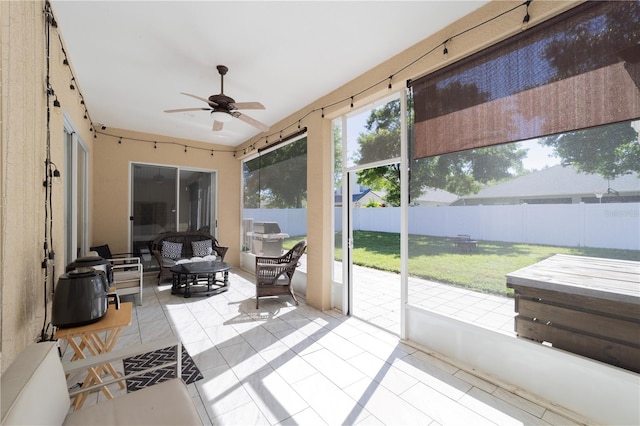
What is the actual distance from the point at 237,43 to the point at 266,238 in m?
3.69

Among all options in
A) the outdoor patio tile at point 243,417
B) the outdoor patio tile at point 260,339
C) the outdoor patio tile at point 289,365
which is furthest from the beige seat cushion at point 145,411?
the outdoor patio tile at point 260,339

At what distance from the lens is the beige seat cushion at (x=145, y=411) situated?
1.23 m

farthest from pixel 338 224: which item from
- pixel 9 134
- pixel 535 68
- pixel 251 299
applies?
pixel 9 134

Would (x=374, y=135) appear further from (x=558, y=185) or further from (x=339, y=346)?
(x=339, y=346)

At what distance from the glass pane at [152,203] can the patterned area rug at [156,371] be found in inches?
153

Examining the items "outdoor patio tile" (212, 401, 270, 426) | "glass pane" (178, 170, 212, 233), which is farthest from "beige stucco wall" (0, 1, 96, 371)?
"glass pane" (178, 170, 212, 233)

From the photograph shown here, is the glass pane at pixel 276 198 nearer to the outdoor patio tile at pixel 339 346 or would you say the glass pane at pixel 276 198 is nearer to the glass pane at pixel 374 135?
the glass pane at pixel 374 135

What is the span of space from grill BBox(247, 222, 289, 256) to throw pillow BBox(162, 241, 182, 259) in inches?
58.1

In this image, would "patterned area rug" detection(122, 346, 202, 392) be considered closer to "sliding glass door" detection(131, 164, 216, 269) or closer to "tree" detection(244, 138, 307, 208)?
"tree" detection(244, 138, 307, 208)

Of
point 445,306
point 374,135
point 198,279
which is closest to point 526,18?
point 374,135

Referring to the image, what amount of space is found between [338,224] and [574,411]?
2733 mm

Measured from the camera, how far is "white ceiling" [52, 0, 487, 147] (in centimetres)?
227

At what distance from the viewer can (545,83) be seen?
1.96m

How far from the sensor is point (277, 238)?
17.6 ft
